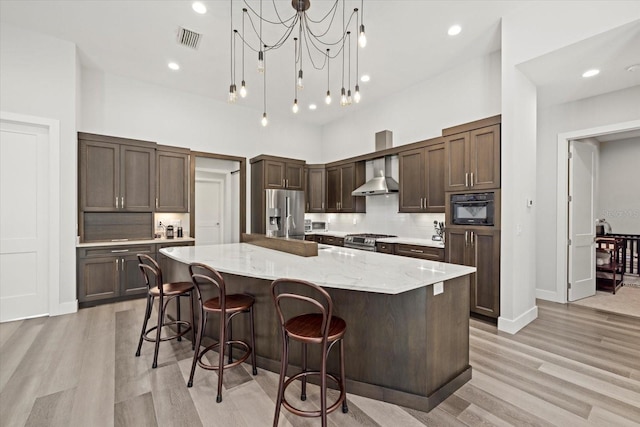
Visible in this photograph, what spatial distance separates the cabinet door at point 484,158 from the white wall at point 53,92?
5.31m

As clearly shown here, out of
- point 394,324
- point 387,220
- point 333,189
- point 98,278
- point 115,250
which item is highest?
point 333,189

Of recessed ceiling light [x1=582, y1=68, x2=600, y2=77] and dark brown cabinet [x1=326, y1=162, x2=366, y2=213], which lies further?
dark brown cabinet [x1=326, y1=162, x2=366, y2=213]

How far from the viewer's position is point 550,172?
4.48m

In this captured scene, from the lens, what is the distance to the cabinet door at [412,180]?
4.62 meters

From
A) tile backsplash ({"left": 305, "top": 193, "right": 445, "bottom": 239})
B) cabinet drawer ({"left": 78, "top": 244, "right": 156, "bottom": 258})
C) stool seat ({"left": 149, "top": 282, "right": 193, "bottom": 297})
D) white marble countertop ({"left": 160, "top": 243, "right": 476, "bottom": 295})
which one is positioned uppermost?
tile backsplash ({"left": 305, "top": 193, "right": 445, "bottom": 239})

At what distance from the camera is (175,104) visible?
5.39 m

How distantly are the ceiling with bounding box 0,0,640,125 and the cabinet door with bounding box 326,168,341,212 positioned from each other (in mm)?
1891

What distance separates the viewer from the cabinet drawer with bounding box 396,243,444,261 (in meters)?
4.11

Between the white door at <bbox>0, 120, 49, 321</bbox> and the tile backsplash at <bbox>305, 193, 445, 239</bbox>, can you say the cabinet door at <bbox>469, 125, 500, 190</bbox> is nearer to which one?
the tile backsplash at <bbox>305, 193, 445, 239</bbox>

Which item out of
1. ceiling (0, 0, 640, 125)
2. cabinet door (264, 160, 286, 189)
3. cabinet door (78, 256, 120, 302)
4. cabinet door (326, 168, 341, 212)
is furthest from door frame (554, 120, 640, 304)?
cabinet door (78, 256, 120, 302)

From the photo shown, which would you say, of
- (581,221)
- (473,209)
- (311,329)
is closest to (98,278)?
(311,329)

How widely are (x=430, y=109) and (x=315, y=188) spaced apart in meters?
2.93

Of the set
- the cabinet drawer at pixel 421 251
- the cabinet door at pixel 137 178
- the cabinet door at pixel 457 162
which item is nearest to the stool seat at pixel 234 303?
the cabinet drawer at pixel 421 251

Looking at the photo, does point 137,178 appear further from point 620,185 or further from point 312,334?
point 620,185
